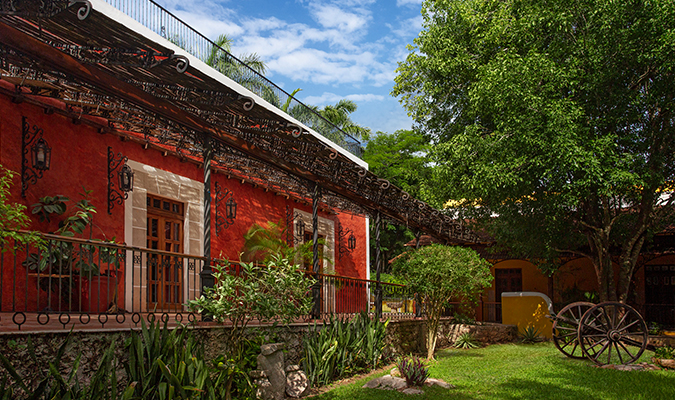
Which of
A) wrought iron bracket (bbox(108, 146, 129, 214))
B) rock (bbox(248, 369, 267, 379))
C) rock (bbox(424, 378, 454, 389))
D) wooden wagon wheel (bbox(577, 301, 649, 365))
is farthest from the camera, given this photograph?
wooden wagon wheel (bbox(577, 301, 649, 365))

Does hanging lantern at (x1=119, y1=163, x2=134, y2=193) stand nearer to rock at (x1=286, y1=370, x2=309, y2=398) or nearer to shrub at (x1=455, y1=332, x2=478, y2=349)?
rock at (x1=286, y1=370, x2=309, y2=398)

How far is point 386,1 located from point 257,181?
16596 cm

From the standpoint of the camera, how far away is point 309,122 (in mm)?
17141

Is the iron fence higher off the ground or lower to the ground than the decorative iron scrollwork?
higher

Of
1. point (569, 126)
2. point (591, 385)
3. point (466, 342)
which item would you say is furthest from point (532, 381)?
point (466, 342)

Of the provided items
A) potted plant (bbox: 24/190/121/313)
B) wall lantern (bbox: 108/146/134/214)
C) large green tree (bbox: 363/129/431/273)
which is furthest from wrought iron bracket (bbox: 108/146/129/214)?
large green tree (bbox: 363/129/431/273)

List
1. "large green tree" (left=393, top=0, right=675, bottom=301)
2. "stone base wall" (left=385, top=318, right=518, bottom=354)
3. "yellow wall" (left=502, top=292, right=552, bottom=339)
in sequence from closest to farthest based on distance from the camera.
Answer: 1. "large green tree" (left=393, top=0, right=675, bottom=301)
2. "stone base wall" (left=385, top=318, right=518, bottom=354)
3. "yellow wall" (left=502, top=292, right=552, bottom=339)

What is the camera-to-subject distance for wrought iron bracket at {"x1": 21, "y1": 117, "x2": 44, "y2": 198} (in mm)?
6621

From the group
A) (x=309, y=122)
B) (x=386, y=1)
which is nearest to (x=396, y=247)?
(x=309, y=122)

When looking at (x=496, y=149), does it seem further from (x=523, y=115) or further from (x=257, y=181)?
(x=257, y=181)

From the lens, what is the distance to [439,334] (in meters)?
12.8

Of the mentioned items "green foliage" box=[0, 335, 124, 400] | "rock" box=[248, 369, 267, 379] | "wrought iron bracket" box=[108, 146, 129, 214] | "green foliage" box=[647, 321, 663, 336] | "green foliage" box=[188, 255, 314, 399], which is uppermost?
"wrought iron bracket" box=[108, 146, 129, 214]

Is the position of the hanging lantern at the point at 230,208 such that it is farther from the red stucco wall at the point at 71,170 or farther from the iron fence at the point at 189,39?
the iron fence at the point at 189,39

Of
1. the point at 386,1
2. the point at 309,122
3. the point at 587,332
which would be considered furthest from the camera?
the point at 386,1
